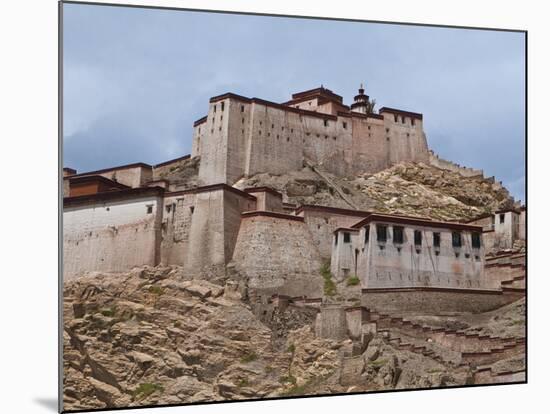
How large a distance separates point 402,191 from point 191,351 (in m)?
3.14

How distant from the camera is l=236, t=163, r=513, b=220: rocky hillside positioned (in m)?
10.5

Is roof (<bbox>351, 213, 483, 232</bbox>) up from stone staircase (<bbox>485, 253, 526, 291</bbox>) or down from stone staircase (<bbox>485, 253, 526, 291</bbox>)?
up

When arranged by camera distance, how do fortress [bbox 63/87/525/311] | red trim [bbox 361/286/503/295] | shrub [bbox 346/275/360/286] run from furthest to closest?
red trim [bbox 361/286/503/295], shrub [bbox 346/275/360/286], fortress [bbox 63/87/525/311]

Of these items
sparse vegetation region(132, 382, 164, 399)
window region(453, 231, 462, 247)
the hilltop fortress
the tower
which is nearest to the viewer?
sparse vegetation region(132, 382, 164, 399)

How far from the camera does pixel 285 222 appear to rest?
10469mm

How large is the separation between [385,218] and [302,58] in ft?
6.81

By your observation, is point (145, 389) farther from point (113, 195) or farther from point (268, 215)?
point (268, 215)

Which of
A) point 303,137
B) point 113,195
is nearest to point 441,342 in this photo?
point 303,137

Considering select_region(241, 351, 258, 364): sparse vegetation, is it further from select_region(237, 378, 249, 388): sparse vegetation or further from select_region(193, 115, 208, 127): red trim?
select_region(193, 115, 208, 127): red trim

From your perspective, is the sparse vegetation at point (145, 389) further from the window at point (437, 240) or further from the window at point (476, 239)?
the window at point (476, 239)

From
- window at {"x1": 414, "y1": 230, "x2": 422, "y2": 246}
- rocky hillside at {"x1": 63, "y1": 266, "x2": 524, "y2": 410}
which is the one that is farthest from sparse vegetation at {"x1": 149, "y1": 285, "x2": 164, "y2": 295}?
window at {"x1": 414, "y1": 230, "x2": 422, "y2": 246}

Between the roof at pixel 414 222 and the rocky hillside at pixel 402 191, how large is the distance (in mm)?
80

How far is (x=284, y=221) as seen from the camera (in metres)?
10.5

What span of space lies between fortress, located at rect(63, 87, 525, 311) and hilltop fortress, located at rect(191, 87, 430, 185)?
0.02 m
